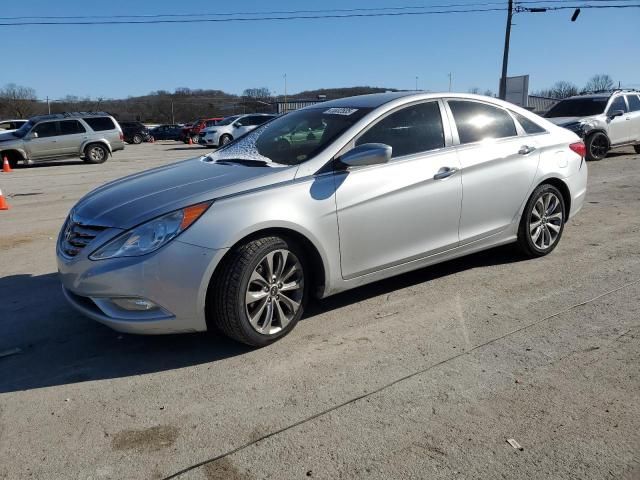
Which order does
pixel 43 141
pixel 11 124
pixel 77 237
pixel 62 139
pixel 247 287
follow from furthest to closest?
pixel 11 124
pixel 62 139
pixel 43 141
pixel 77 237
pixel 247 287

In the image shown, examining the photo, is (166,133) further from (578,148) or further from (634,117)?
(578,148)

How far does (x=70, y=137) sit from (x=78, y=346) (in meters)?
18.1

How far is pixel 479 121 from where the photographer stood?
5.09 metres

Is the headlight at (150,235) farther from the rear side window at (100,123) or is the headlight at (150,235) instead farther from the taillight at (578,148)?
the rear side window at (100,123)

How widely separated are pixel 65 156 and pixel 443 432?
20.0 m

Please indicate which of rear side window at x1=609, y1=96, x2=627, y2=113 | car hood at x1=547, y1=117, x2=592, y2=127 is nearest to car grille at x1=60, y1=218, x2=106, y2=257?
car hood at x1=547, y1=117, x2=592, y2=127

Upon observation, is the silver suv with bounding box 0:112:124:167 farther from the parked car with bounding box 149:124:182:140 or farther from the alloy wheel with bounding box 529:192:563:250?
the parked car with bounding box 149:124:182:140

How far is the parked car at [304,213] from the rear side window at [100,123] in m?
Answer: 17.4

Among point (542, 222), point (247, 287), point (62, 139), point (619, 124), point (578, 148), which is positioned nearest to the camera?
point (247, 287)

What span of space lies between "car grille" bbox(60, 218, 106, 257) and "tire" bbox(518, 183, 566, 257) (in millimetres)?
3774

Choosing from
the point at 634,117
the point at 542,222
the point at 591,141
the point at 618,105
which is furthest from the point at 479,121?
the point at 634,117

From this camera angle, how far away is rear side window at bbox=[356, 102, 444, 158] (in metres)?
4.42

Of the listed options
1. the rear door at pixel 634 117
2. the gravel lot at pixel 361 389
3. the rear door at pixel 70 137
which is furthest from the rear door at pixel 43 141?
the rear door at pixel 634 117

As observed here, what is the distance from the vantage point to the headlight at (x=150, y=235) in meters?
3.45
